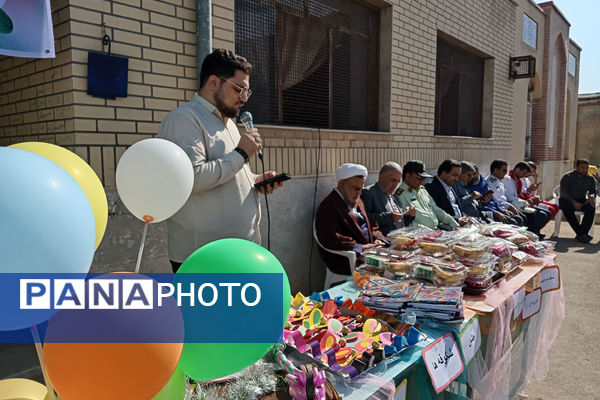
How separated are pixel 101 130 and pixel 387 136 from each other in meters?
3.54

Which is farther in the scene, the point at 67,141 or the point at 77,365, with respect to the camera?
the point at 67,141

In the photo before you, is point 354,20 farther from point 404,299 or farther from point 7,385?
point 7,385

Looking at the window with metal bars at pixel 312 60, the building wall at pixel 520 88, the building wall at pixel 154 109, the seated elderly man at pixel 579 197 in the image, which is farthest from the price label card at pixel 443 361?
the building wall at pixel 520 88

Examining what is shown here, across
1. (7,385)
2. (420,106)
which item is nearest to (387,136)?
(420,106)

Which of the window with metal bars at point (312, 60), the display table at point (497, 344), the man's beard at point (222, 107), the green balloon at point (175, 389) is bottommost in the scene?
the display table at point (497, 344)

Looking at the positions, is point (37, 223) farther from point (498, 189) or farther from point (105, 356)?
point (498, 189)

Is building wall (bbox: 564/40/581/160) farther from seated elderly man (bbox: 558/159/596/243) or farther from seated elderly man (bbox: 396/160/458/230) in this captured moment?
seated elderly man (bbox: 396/160/458/230)

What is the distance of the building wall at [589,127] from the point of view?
70.6ft

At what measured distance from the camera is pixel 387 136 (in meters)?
5.23

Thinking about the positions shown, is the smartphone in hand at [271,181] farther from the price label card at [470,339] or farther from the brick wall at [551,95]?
the brick wall at [551,95]

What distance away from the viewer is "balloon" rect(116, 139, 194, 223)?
148 cm

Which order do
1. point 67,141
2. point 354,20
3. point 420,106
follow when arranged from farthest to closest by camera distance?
point 420,106, point 354,20, point 67,141

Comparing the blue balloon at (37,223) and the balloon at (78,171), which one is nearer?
the blue balloon at (37,223)

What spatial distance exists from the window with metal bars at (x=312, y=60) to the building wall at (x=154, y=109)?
0.23 metres
